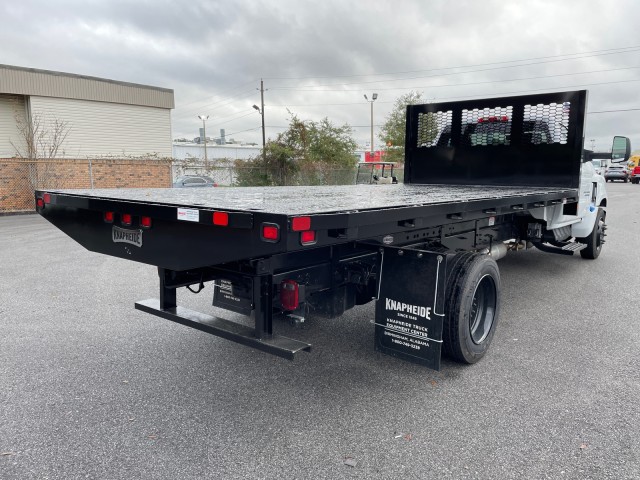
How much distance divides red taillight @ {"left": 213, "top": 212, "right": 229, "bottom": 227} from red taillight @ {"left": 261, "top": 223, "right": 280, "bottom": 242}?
262mm

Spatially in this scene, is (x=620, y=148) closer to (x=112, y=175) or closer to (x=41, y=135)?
(x=112, y=175)

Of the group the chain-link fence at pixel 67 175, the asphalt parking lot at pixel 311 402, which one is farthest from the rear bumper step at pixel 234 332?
the chain-link fence at pixel 67 175

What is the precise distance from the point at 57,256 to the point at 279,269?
7128mm

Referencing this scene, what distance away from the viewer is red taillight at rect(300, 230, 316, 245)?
249 cm

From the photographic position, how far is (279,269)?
11.2ft

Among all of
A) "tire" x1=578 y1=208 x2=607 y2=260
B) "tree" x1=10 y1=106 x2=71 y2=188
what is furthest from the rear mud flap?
"tree" x1=10 y1=106 x2=71 y2=188

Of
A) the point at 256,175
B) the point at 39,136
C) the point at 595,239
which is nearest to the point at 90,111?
the point at 39,136

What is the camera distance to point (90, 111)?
27.2 m

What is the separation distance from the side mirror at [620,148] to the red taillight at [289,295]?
220 inches

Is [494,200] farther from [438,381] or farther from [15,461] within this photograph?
[15,461]

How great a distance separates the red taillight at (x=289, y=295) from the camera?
11.4ft

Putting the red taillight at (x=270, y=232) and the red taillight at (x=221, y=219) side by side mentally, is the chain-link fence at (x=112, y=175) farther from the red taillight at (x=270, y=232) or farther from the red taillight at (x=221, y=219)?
the red taillight at (x=270, y=232)

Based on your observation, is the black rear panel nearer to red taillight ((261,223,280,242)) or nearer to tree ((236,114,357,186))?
red taillight ((261,223,280,242))

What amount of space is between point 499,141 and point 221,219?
17.5ft
